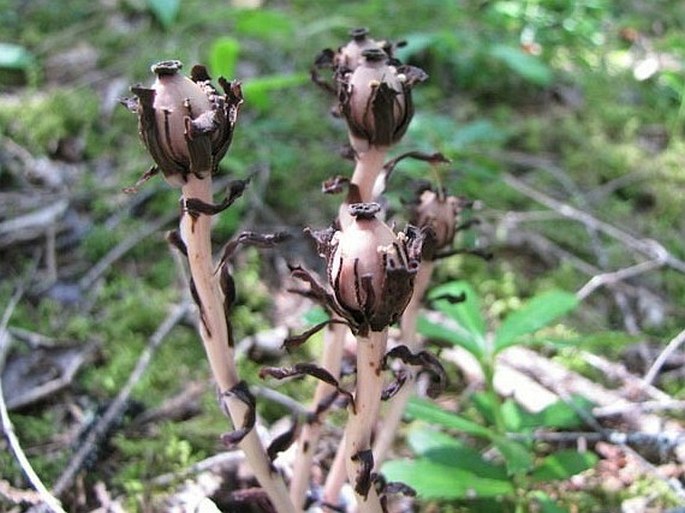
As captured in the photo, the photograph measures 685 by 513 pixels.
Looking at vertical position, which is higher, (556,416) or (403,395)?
(403,395)

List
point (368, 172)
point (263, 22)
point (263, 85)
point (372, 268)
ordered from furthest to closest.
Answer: point (263, 22) → point (263, 85) → point (368, 172) → point (372, 268)

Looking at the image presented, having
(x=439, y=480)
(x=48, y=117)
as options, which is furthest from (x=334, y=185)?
(x=48, y=117)

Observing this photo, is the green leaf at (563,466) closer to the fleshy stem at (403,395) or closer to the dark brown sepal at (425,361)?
the fleshy stem at (403,395)

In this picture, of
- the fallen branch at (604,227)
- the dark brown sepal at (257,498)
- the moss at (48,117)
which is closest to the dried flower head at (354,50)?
the dark brown sepal at (257,498)

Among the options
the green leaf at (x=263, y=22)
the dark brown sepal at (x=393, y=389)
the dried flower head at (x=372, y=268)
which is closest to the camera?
the dried flower head at (x=372, y=268)

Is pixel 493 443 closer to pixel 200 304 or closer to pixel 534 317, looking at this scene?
pixel 534 317

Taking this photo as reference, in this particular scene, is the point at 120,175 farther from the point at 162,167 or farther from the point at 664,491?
the point at 664,491

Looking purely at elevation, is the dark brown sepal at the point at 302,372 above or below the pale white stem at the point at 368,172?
below
